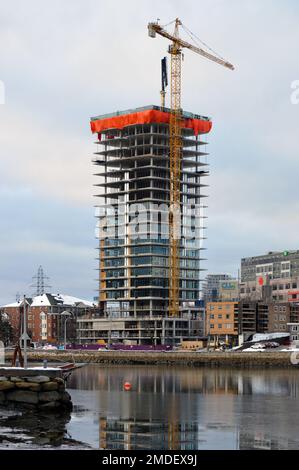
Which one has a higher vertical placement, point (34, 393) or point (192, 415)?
point (34, 393)

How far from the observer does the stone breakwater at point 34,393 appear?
82062 mm

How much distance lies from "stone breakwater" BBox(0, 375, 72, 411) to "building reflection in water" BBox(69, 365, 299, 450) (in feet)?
8.13

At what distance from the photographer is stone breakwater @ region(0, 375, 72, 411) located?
82062mm

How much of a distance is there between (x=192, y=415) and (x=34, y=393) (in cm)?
1476

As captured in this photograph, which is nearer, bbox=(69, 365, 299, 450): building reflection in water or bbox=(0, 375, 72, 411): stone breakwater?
bbox=(69, 365, 299, 450): building reflection in water

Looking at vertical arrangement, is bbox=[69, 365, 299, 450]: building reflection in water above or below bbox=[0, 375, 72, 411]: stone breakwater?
below

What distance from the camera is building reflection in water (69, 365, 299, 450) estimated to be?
6312cm

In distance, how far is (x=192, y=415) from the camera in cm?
8156

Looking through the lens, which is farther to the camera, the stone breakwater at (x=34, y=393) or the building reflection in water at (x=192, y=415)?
the stone breakwater at (x=34, y=393)

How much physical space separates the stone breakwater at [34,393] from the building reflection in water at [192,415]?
2478 mm

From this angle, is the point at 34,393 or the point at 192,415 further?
the point at 34,393
